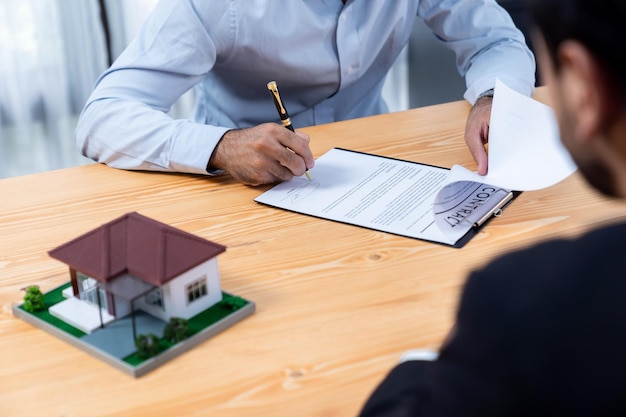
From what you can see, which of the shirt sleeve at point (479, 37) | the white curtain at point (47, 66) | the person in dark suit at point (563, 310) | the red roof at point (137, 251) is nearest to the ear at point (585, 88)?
the person in dark suit at point (563, 310)

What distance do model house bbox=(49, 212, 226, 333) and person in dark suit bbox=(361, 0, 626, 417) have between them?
426 mm

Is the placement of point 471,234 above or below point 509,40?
below

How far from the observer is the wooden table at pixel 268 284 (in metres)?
0.88

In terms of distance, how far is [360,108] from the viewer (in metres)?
2.02

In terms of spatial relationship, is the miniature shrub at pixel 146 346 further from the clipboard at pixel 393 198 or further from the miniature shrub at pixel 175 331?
the clipboard at pixel 393 198

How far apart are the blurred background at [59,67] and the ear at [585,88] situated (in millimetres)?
2269

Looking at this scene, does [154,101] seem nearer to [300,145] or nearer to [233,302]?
[300,145]

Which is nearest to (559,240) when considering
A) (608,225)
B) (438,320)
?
(608,225)

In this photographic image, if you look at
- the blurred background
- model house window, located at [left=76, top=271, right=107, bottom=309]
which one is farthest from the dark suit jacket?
the blurred background

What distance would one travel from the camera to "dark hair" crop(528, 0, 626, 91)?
561 millimetres

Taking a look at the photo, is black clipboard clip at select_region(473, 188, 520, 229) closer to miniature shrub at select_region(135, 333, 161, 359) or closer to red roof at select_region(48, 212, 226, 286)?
red roof at select_region(48, 212, 226, 286)

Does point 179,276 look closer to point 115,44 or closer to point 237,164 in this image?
point 237,164

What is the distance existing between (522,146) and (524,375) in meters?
0.79

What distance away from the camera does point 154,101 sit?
1611mm
